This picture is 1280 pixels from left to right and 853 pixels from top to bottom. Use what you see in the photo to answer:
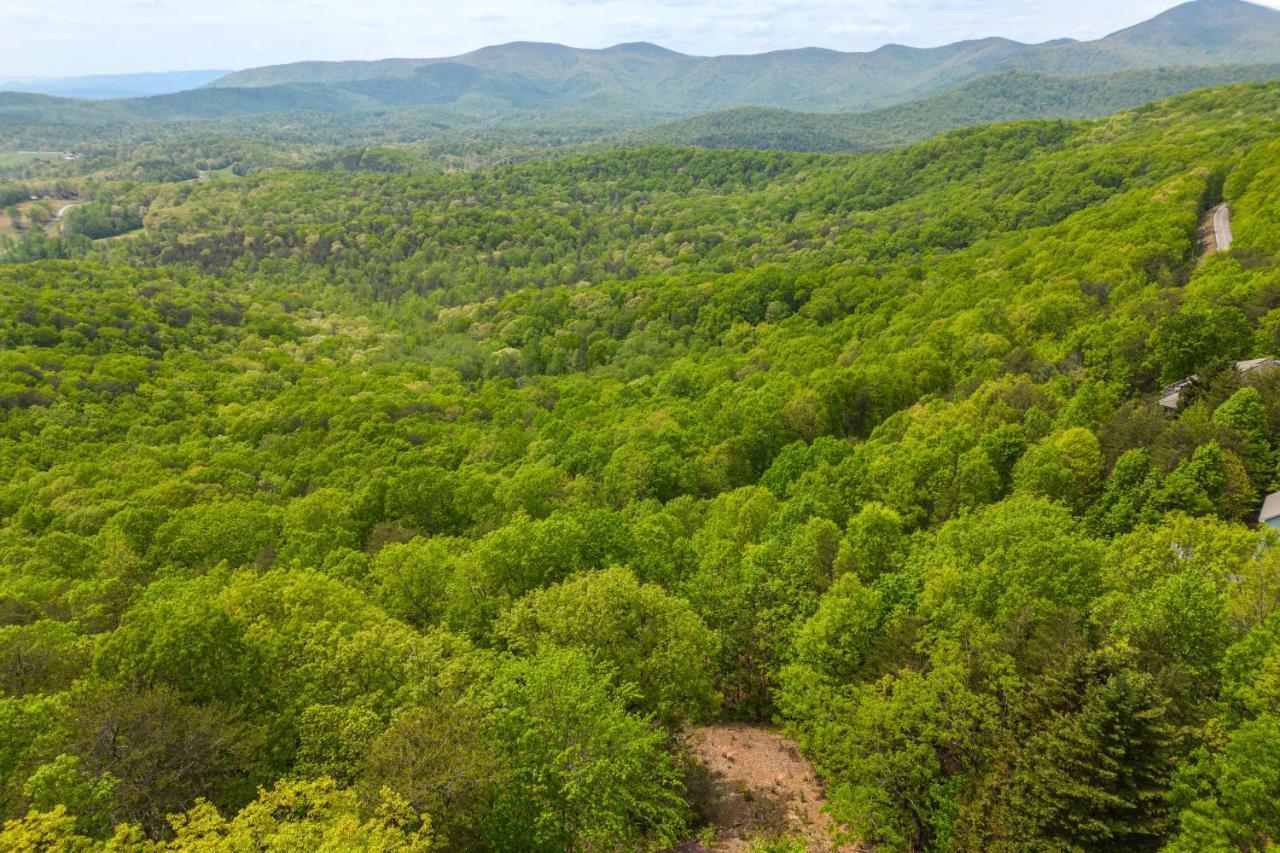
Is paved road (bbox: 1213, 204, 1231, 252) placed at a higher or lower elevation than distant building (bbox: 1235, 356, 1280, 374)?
higher

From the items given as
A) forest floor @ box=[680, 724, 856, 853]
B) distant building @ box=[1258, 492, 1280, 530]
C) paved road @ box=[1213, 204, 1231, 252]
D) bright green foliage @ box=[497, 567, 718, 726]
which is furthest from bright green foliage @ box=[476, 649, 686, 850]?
paved road @ box=[1213, 204, 1231, 252]

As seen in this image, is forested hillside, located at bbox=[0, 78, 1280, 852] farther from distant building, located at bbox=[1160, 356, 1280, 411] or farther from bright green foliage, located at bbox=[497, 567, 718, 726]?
distant building, located at bbox=[1160, 356, 1280, 411]

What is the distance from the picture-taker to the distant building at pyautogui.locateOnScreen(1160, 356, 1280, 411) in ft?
131

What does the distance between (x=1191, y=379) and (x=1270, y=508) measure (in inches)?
618

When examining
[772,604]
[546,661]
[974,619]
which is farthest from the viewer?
[772,604]

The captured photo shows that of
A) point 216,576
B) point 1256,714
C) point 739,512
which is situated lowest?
point 216,576

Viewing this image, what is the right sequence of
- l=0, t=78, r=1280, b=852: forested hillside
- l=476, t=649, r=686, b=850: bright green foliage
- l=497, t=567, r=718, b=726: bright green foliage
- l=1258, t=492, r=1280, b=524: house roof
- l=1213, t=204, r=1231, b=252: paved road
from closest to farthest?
l=0, t=78, r=1280, b=852: forested hillside
l=476, t=649, r=686, b=850: bright green foliage
l=497, t=567, r=718, b=726: bright green foliage
l=1258, t=492, r=1280, b=524: house roof
l=1213, t=204, r=1231, b=252: paved road

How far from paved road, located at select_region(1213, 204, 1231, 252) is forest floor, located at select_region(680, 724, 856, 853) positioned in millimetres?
76358

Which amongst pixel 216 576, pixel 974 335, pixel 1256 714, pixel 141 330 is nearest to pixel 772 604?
pixel 1256 714

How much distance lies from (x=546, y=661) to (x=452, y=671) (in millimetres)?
4081

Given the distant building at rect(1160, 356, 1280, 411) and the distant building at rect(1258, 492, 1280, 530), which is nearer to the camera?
the distant building at rect(1258, 492, 1280, 530)

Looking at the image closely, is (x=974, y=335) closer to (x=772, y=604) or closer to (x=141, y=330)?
(x=772, y=604)

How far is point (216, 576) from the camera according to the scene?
4403 centimetres

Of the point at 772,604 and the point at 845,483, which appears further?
the point at 845,483
